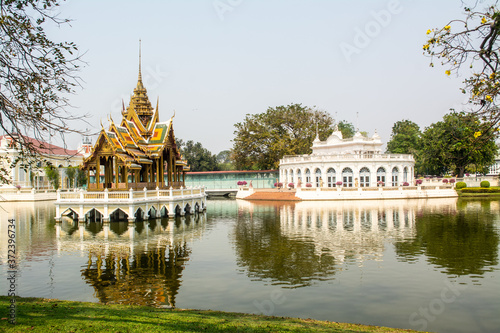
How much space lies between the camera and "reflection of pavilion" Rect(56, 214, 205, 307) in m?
12.4

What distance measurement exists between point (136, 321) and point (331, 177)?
46239 millimetres

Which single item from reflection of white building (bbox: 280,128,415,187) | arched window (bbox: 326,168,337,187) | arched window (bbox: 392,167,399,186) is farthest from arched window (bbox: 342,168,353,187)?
arched window (bbox: 392,167,399,186)

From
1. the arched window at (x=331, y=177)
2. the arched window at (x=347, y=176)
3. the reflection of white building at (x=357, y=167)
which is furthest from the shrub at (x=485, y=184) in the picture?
the arched window at (x=331, y=177)

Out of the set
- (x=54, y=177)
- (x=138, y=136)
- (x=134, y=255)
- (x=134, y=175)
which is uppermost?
(x=138, y=136)

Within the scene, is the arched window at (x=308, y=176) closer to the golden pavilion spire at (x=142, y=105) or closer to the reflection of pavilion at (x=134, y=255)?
the golden pavilion spire at (x=142, y=105)

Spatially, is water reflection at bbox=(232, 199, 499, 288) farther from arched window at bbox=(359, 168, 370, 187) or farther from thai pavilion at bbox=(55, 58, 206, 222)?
arched window at bbox=(359, 168, 370, 187)

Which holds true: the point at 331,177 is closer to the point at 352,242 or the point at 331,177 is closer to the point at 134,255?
the point at 352,242

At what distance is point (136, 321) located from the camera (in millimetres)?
8578

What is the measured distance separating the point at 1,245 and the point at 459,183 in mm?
48965

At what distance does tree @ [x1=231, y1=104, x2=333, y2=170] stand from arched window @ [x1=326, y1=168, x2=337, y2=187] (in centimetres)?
1155

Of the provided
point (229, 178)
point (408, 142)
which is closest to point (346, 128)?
point (408, 142)

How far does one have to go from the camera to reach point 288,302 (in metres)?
11.3

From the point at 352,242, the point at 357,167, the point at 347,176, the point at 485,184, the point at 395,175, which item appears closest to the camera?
the point at 352,242

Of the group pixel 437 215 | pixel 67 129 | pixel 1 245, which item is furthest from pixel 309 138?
pixel 67 129
